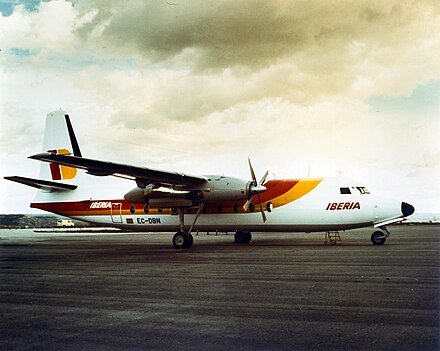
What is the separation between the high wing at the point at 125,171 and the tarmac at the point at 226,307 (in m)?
5.21

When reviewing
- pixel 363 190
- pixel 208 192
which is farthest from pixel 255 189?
pixel 363 190

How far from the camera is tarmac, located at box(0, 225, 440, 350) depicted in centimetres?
562

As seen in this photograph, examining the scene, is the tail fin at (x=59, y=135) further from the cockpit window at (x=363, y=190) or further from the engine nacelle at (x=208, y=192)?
the cockpit window at (x=363, y=190)

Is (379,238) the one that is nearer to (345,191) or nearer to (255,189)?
(345,191)

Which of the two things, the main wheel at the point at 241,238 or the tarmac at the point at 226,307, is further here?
the main wheel at the point at 241,238

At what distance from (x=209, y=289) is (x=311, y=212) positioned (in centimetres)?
1335

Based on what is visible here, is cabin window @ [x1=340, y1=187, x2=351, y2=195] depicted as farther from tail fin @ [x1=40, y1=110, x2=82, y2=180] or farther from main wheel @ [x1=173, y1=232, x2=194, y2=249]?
tail fin @ [x1=40, y1=110, x2=82, y2=180]

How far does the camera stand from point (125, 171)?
19.9 meters

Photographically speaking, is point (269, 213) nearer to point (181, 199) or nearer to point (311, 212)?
point (311, 212)

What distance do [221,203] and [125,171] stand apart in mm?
5926

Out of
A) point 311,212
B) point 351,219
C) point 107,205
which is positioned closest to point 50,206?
point 107,205

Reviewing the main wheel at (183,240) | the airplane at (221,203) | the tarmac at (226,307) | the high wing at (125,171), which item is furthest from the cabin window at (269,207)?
the tarmac at (226,307)

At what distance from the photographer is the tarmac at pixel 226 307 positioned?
5.62 meters

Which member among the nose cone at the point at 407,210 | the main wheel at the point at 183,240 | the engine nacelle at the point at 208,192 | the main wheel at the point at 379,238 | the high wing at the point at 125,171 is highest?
the high wing at the point at 125,171
